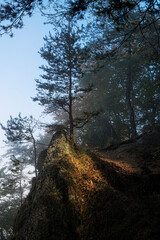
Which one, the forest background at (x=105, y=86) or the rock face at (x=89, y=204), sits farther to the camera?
the forest background at (x=105, y=86)

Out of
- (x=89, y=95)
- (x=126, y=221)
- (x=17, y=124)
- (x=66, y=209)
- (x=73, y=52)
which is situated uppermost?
(x=89, y=95)

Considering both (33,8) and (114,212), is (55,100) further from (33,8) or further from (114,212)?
(114,212)

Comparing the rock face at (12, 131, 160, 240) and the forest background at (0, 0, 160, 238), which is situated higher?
the forest background at (0, 0, 160, 238)

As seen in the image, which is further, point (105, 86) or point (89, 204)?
point (105, 86)

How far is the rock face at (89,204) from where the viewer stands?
2756mm

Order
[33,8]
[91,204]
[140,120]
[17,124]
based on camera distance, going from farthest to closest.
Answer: [140,120]
[17,124]
[33,8]
[91,204]

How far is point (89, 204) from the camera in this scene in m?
3.57

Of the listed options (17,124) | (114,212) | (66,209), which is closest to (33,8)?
(66,209)

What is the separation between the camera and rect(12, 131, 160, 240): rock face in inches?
108

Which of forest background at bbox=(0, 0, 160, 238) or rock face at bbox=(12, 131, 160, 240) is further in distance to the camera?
forest background at bbox=(0, 0, 160, 238)

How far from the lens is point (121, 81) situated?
19.6 meters

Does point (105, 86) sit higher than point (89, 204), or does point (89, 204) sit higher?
point (105, 86)

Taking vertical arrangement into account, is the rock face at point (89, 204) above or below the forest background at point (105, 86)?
below

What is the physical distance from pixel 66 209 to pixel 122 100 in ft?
63.6
